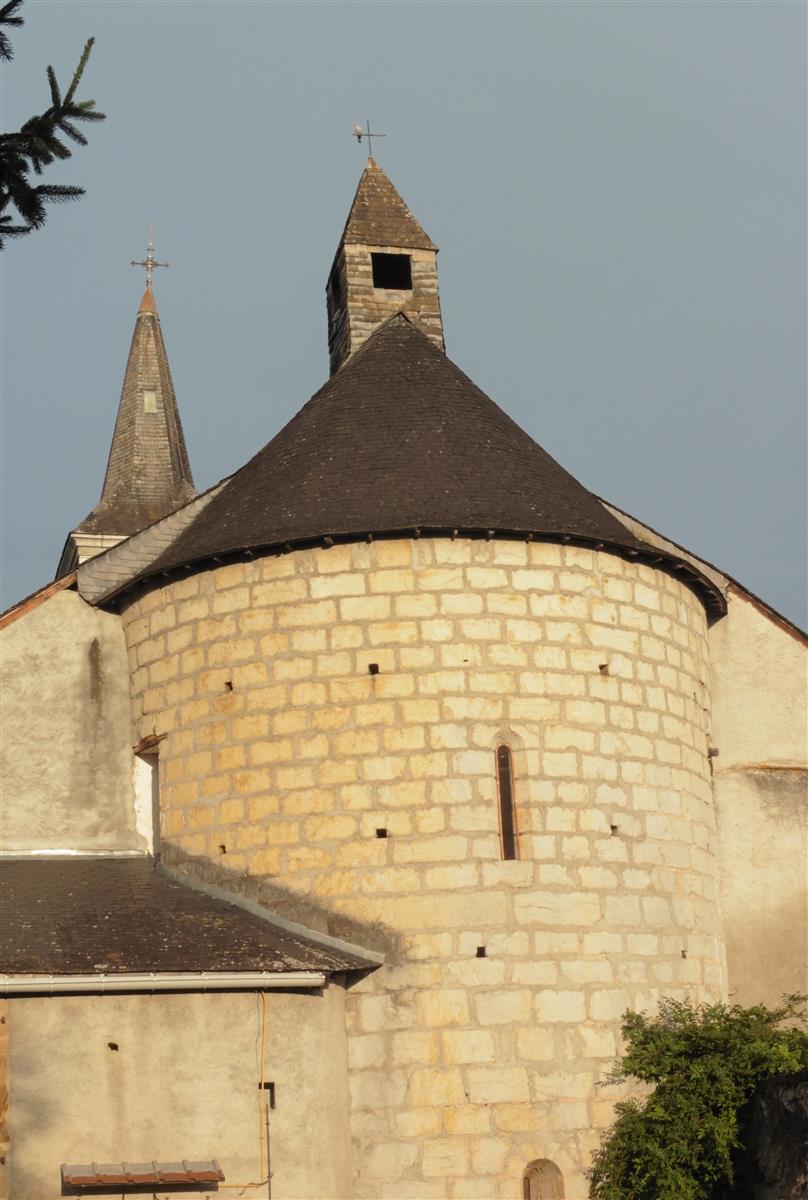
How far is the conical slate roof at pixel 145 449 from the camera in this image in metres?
29.2

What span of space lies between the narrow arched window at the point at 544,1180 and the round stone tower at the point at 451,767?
0.9 inches

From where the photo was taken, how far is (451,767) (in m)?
17.7

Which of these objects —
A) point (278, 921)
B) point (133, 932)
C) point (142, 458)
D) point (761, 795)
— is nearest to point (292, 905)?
point (278, 921)

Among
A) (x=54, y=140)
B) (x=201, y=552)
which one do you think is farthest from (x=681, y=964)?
(x=54, y=140)

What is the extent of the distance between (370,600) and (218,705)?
79.7 inches

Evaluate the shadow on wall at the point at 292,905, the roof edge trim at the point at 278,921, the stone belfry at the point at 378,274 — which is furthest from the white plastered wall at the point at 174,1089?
the stone belfry at the point at 378,274

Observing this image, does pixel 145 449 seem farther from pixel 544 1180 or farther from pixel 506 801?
pixel 544 1180

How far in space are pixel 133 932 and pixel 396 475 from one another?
19.3 ft

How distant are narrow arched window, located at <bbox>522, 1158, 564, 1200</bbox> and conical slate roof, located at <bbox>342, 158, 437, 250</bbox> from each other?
13629mm

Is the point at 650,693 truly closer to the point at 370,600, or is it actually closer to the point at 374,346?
the point at 370,600

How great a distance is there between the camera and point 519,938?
1719 centimetres

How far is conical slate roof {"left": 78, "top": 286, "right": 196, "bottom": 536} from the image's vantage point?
95.9ft

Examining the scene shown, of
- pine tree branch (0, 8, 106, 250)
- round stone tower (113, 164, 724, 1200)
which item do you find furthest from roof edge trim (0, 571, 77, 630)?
pine tree branch (0, 8, 106, 250)

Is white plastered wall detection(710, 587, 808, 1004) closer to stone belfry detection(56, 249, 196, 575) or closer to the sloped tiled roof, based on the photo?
the sloped tiled roof
